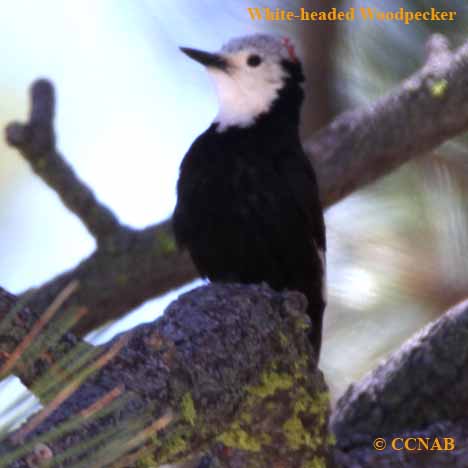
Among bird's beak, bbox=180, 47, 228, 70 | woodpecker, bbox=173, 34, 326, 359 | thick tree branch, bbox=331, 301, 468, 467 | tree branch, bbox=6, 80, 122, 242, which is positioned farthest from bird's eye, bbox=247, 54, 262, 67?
thick tree branch, bbox=331, 301, 468, 467

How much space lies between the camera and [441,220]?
313 centimetres

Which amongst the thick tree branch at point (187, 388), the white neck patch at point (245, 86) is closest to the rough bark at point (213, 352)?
the thick tree branch at point (187, 388)

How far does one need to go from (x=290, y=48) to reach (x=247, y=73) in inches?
10.1

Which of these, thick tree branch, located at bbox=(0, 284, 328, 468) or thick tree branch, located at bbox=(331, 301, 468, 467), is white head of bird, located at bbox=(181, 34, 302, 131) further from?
thick tree branch, located at bbox=(0, 284, 328, 468)

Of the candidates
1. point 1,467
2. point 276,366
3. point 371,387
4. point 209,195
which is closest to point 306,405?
point 276,366

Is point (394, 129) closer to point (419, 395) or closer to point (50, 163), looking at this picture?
point (419, 395)

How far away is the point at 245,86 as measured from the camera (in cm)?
353

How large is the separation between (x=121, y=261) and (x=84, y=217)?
9.8 inches

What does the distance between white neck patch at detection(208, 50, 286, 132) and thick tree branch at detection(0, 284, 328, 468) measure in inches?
45.9

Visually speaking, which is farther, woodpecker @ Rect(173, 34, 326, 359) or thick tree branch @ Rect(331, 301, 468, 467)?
woodpecker @ Rect(173, 34, 326, 359)

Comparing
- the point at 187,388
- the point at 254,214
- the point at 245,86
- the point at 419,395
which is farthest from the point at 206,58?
the point at 187,388

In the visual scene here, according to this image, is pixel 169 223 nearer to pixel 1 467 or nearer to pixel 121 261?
pixel 121 261

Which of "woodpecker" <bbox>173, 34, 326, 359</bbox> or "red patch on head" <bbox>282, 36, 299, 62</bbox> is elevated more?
"red patch on head" <bbox>282, 36, 299, 62</bbox>

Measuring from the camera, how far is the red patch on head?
10.8 feet
